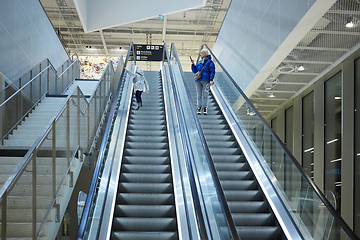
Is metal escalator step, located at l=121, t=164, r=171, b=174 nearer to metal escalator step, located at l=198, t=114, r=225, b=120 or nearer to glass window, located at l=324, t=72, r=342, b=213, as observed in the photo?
metal escalator step, located at l=198, t=114, r=225, b=120

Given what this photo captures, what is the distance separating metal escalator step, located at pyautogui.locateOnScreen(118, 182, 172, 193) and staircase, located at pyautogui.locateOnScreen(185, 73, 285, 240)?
1016 mm

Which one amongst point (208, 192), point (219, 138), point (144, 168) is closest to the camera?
point (208, 192)

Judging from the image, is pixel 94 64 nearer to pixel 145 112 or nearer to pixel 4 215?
pixel 145 112

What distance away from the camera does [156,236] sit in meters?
5.27

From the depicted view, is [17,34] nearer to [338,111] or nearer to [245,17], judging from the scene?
[245,17]

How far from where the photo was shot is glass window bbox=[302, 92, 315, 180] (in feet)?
36.8

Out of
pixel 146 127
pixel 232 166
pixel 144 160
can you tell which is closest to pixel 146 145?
pixel 144 160

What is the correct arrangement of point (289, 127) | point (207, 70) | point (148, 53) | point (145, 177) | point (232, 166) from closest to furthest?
1. point (145, 177)
2. point (232, 166)
3. point (207, 70)
4. point (289, 127)
5. point (148, 53)

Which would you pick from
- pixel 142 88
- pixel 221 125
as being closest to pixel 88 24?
pixel 142 88

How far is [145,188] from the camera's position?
6637 mm

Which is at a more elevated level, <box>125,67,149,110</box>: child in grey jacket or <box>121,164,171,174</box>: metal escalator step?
<box>125,67,149,110</box>: child in grey jacket

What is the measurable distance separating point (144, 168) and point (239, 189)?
1.94 m

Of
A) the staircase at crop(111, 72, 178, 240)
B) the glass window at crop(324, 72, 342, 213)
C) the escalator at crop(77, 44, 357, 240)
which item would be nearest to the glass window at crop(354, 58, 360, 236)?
the glass window at crop(324, 72, 342, 213)

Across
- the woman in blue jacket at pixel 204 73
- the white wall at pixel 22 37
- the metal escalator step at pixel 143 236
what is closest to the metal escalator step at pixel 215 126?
the woman in blue jacket at pixel 204 73
